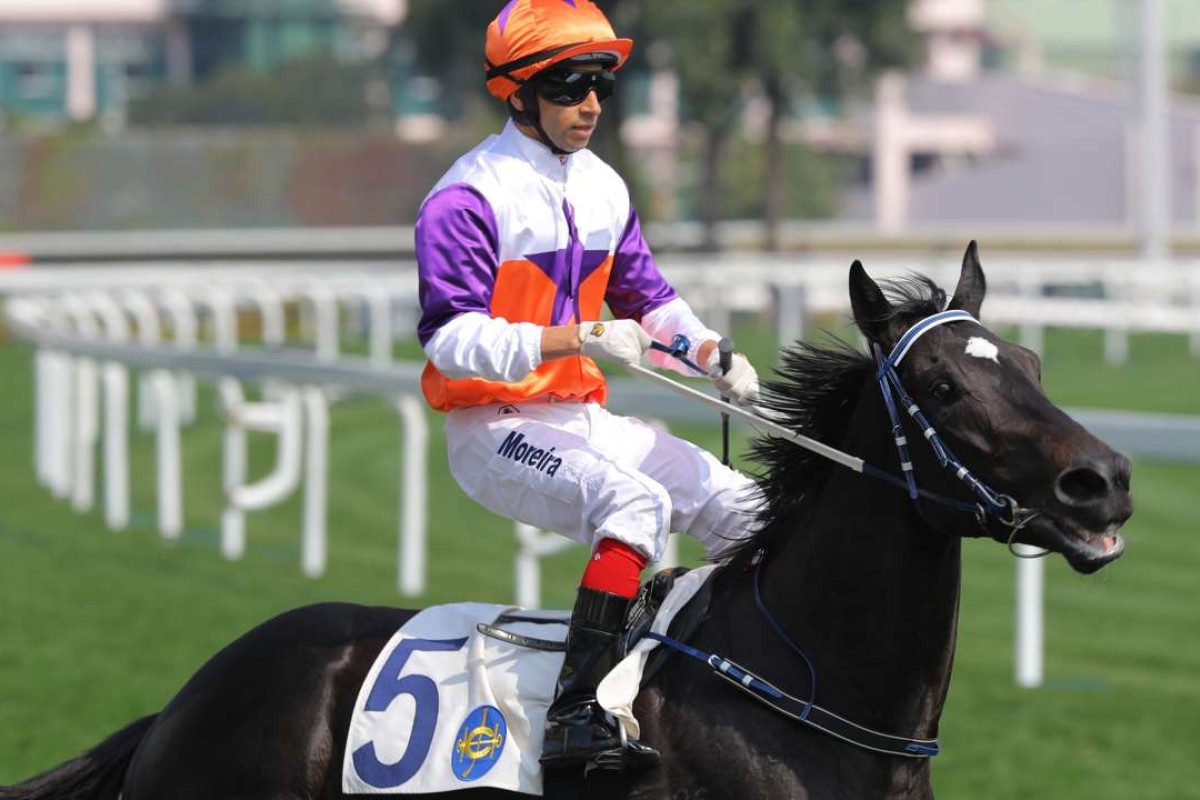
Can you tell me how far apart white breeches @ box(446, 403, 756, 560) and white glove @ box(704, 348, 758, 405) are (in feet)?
0.53

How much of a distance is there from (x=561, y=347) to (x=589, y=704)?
0.59m

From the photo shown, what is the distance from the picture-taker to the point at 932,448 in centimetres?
340

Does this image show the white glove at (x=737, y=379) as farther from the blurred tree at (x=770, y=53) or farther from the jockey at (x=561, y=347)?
the blurred tree at (x=770, y=53)

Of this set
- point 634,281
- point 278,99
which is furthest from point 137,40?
point 634,281

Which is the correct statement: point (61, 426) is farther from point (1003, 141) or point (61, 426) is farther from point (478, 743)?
point (1003, 141)

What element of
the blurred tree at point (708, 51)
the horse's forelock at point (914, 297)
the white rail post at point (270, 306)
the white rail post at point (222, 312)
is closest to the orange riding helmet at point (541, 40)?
the horse's forelock at point (914, 297)

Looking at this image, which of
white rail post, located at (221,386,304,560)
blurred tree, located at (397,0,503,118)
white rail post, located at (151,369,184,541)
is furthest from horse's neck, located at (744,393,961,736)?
blurred tree, located at (397,0,503,118)

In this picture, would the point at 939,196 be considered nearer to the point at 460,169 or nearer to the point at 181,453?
the point at 181,453

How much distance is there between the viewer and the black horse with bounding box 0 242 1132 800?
3309 millimetres

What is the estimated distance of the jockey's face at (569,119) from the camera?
3.79 m

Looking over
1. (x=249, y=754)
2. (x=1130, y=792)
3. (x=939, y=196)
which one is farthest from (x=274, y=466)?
(x=939, y=196)

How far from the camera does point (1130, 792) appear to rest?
609 centimetres

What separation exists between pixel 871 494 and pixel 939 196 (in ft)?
189

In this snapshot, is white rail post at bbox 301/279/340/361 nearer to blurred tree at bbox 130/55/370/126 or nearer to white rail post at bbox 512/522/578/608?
white rail post at bbox 512/522/578/608
